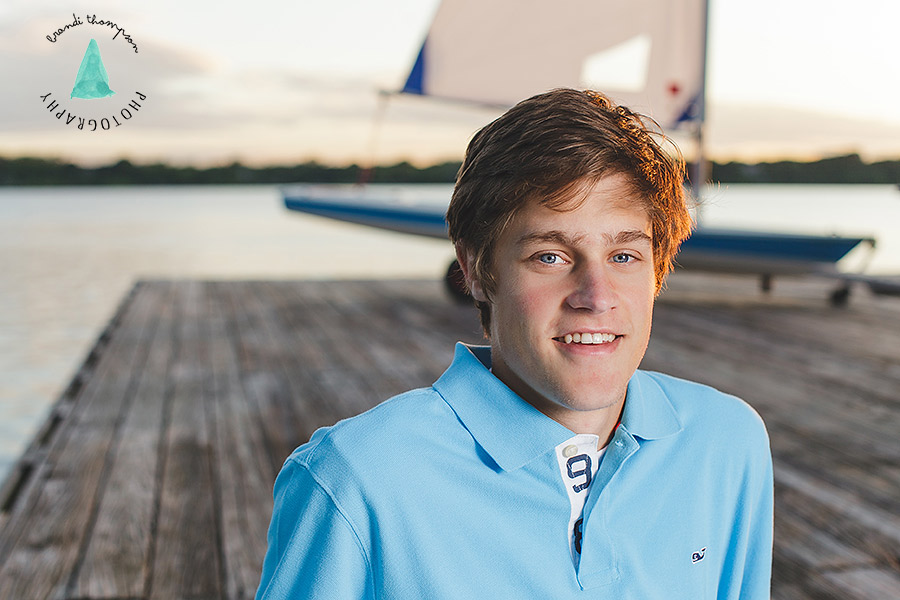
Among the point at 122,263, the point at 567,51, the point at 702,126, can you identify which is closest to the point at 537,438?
the point at 567,51

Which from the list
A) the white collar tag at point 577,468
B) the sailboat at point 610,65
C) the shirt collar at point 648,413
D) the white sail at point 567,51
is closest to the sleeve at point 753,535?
the shirt collar at point 648,413

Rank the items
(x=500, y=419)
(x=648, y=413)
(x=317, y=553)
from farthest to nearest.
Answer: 1. (x=648, y=413)
2. (x=500, y=419)
3. (x=317, y=553)

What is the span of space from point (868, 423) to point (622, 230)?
318 cm

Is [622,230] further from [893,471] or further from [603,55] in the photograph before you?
[603,55]

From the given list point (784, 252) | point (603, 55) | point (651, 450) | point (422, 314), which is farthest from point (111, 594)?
point (784, 252)

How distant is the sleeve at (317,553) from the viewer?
77 centimetres

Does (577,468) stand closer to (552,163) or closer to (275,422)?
(552,163)

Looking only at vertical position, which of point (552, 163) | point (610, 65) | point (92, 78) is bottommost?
point (552, 163)

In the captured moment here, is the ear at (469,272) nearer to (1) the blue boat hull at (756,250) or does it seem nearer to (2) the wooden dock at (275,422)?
(2) the wooden dock at (275,422)

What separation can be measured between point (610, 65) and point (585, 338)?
556 centimetres

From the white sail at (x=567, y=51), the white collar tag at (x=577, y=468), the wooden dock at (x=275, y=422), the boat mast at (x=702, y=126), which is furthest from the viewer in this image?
the boat mast at (x=702, y=126)

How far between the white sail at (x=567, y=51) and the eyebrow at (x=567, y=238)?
5.08 metres

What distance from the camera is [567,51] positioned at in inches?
232

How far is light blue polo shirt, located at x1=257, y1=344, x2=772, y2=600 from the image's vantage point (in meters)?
0.78
